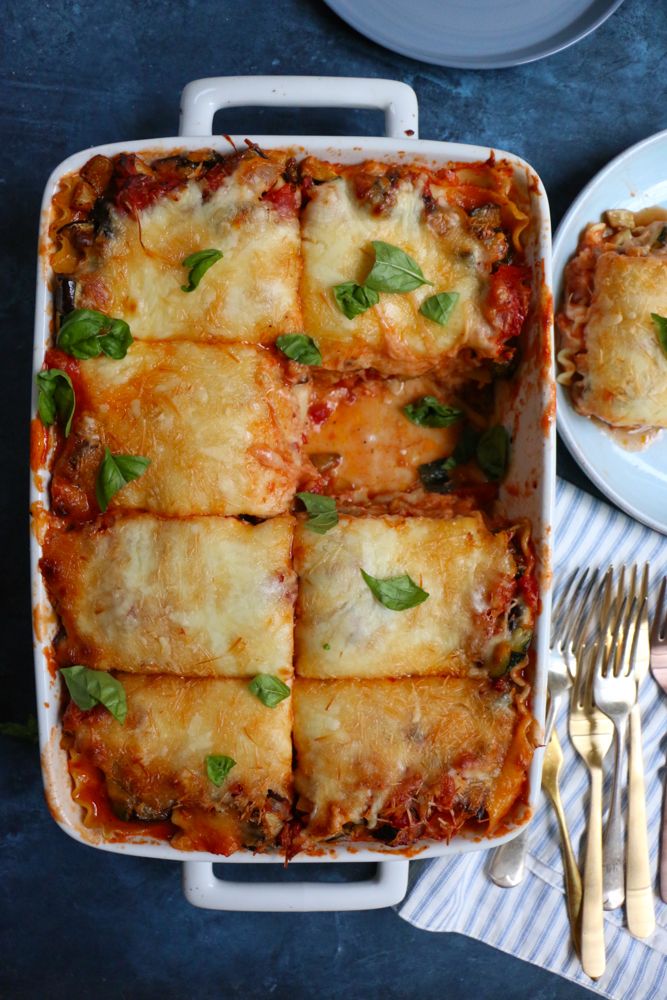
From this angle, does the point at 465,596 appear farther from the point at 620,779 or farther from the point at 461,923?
the point at 461,923

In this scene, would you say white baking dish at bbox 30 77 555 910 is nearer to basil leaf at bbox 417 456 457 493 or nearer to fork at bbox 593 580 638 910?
A: basil leaf at bbox 417 456 457 493

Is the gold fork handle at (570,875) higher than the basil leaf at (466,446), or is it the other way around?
the basil leaf at (466,446)

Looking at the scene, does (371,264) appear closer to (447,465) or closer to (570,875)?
(447,465)

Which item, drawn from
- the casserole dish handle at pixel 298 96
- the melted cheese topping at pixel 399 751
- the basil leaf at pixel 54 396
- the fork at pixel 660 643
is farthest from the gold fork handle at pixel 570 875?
the casserole dish handle at pixel 298 96

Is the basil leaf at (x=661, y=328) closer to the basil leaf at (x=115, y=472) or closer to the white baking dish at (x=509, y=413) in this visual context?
the white baking dish at (x=509, y=413)

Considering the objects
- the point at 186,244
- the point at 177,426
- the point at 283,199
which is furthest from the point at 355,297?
the point at 177,426

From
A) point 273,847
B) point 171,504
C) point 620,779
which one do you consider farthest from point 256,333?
point 620,779
